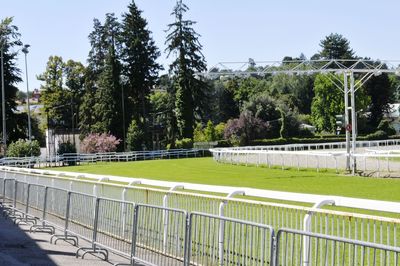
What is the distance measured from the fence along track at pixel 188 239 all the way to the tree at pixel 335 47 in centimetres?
11522

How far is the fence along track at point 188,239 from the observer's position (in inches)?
223

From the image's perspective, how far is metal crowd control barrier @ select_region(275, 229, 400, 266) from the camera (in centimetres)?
517

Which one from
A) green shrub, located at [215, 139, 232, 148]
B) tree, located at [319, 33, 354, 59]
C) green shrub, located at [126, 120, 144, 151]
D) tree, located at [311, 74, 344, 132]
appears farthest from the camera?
tree, located at [319, 33, 354, 59]

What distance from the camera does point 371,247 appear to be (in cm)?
482

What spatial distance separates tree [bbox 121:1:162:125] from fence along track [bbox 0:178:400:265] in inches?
2897

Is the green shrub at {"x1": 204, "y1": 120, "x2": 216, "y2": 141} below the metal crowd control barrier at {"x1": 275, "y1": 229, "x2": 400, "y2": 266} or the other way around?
the other way around

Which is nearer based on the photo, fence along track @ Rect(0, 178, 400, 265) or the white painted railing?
fence along track @ Rect(0, 178, 400, 265)

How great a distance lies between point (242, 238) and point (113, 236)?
4.34m

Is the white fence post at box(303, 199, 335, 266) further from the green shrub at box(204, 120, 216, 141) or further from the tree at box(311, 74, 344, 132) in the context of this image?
the tree at box(311, 74, 344, 132)

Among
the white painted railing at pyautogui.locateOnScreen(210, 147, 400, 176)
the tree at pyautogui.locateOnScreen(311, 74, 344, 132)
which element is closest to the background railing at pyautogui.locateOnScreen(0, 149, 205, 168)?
the white painted railing at pyautogui.locateOnScreen(210, 147, 400, 176)

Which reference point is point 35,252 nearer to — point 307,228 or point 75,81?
point 307,228

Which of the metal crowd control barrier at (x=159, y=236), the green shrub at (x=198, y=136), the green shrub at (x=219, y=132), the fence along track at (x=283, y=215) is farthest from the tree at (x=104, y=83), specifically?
the metal crowd control barrier at (x=159, y=236)

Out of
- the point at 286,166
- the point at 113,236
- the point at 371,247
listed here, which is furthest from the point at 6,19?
the point at 371,247

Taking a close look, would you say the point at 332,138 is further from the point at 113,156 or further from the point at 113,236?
the point at 113,236
